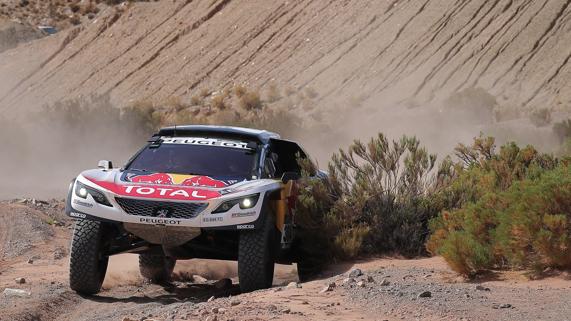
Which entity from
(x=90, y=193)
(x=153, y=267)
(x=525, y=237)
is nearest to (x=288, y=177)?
(x=90, y=193)

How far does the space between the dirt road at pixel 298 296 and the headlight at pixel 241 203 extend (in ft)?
2.78

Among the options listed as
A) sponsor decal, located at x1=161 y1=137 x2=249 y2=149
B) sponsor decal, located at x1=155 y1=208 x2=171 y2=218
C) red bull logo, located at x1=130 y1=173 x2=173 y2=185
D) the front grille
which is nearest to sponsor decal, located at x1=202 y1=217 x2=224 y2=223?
the front grille

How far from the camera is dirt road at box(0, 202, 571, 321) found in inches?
340

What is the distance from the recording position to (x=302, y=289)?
32.9ft

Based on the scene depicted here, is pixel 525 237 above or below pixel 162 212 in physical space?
below

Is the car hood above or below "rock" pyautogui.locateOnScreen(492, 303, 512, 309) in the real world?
above

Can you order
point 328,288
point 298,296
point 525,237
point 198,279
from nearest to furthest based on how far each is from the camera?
point 298,296 < point 328,288 < point 525,237 < point 198,279

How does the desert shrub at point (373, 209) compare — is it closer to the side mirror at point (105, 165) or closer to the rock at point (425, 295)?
the side mirror at point (105, 165)

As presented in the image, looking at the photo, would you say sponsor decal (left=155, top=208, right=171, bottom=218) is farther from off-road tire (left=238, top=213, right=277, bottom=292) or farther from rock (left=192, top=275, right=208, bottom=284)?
rock (left=192, top=275, right=208, bottom=284)

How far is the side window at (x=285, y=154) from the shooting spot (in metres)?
13.1

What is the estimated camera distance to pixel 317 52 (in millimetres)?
44375

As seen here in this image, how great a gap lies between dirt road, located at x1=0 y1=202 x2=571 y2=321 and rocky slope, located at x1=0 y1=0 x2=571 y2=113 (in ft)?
80.4

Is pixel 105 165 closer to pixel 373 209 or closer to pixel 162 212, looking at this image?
pixel 162 212

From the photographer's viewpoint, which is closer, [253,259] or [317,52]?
[253,259]
